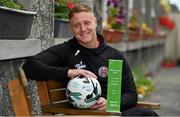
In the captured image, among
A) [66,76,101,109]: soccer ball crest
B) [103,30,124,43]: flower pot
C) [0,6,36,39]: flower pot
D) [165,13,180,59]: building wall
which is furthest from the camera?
[165,13,180,59]: building wall

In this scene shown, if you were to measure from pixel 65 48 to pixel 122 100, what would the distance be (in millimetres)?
515

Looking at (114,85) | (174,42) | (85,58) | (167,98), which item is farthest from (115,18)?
(174,42)

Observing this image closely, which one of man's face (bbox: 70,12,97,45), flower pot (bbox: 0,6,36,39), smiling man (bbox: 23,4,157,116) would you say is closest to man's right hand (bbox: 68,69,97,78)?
smiling man (bbox: 23,4,157,116)

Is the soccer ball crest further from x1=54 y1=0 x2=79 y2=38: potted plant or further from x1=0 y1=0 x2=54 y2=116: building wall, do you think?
x1=54 y1=0 x2=79 y2=38: potted plant

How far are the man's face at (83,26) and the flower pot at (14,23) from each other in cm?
37

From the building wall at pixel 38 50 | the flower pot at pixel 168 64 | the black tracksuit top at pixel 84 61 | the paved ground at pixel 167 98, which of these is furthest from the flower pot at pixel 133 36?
the flower pot at pixel 168 64

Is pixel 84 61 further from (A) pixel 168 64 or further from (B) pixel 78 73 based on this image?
(A) pixel 168 64

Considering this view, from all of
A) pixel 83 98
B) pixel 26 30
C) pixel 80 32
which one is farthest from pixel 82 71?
pixel 26 30

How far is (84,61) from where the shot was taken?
3.54m

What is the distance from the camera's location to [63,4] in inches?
202

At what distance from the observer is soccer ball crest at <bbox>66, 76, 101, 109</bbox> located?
3.18 meters

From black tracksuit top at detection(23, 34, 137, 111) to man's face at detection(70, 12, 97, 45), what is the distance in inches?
3.1

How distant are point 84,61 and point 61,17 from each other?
169 centimetres

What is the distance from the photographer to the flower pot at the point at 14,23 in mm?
3322
